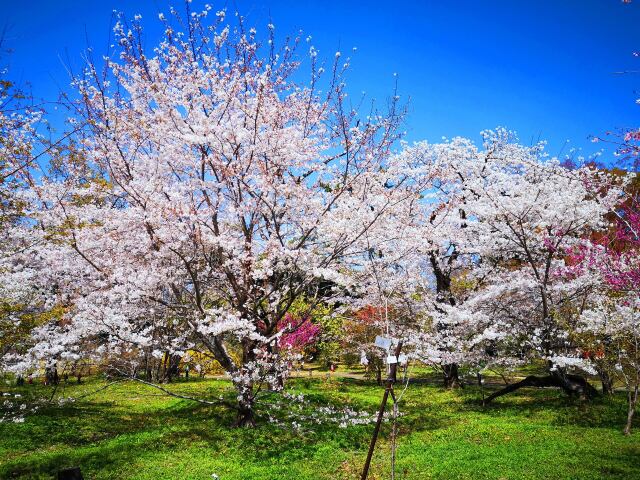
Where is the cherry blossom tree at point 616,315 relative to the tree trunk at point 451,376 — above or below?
above

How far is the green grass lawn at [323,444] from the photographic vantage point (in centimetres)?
762

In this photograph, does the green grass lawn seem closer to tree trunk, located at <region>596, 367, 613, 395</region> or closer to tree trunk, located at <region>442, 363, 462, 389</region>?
tree trunk, located at <region>596, 367, 613, 395</region>

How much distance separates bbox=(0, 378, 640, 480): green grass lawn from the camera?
300 inches

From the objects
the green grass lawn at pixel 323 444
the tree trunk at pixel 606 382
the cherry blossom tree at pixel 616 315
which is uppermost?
the cherry blossom tree at pixel 616 315

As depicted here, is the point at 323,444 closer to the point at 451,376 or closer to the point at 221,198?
the point at 221,198

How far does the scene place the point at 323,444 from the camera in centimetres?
945

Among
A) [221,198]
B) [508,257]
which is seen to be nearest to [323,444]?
[221,198]

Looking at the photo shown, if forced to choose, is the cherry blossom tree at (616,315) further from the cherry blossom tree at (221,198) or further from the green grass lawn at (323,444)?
the cherry blossom tree at (221,198)

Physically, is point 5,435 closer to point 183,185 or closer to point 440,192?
point 183,185

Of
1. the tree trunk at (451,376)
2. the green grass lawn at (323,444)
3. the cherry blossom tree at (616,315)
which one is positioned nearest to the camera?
the green grass lawn at (323,444)

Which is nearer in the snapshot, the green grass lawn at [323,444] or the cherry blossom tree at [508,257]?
the green grass lawn at [323,444]

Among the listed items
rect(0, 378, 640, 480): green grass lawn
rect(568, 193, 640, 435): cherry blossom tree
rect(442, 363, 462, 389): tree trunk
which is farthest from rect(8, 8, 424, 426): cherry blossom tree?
rect(442, 363, 462, 389): tree trunk

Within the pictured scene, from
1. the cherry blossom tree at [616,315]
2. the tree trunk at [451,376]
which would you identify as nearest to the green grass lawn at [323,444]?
the cherry blossom tree at [616,315]

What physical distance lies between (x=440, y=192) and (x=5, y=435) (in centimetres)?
1640
